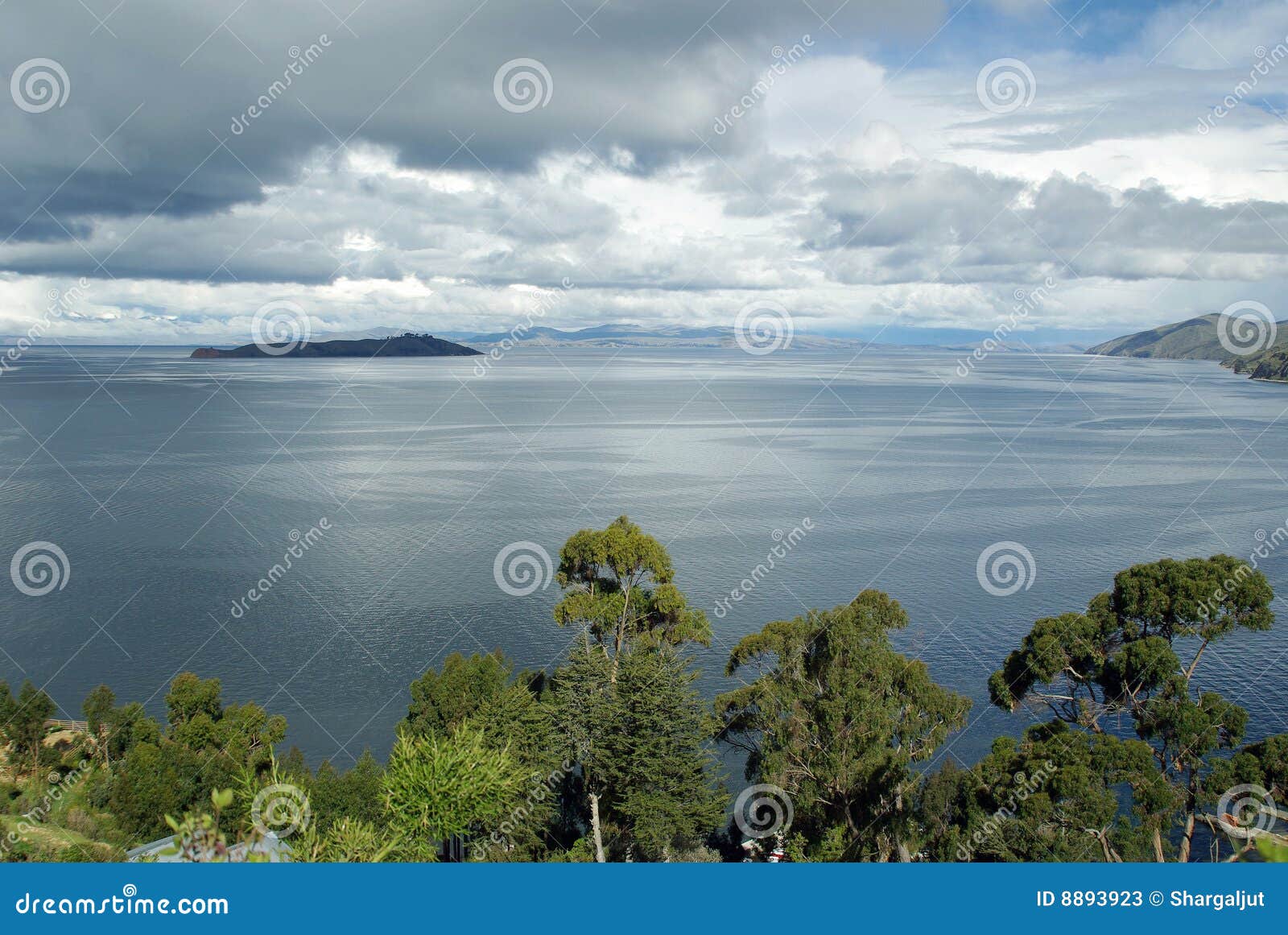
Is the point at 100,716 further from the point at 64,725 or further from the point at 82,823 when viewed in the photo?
the point at 82,823

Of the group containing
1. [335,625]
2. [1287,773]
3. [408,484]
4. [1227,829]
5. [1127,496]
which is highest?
[1127,496]

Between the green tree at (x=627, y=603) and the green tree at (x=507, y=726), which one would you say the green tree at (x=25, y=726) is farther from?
the green tree at (x=627, y=603)

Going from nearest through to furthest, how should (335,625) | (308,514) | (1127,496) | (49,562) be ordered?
(335,625) < (49,562) < (308,514) < (1127,496)

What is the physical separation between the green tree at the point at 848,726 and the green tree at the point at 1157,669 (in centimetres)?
160

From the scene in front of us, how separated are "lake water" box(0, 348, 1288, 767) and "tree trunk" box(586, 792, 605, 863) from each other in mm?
8280

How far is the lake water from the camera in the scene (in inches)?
1006

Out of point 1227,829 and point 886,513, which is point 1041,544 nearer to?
point 886,513

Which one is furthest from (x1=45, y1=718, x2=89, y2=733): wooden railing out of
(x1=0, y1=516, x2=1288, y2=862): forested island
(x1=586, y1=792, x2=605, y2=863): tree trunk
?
(x1=586, y1=792, x2=605, y2=863): tree trunk

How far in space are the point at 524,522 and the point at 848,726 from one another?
84.1 feet

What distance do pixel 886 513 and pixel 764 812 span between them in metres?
27.8

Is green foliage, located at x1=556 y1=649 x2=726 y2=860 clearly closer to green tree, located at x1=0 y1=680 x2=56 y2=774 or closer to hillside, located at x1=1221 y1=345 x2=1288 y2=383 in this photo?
green tree, located at x1=0 y1=680 x2=56 y2=774

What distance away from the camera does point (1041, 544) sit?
120ft

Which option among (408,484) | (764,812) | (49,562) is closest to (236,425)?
(408,484)

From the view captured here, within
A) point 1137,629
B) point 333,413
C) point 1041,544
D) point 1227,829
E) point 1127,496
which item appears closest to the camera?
point 1227,829
